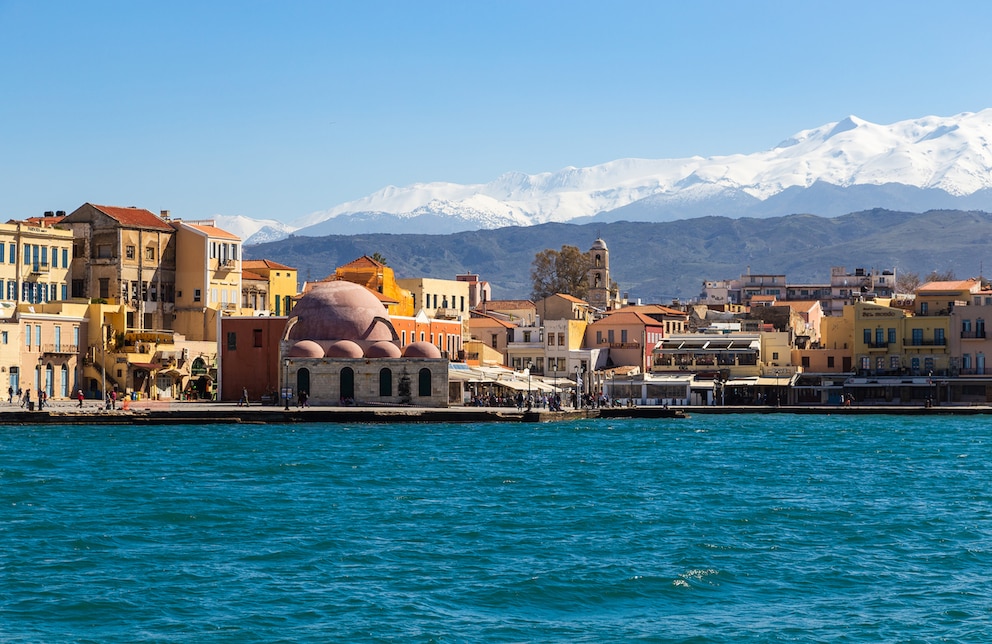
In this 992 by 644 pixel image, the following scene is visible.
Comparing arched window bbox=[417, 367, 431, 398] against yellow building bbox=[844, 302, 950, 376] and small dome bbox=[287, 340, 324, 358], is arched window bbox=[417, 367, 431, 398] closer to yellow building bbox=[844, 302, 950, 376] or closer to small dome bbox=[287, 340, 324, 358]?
small dome bbox=[287, 340, 324, 358]

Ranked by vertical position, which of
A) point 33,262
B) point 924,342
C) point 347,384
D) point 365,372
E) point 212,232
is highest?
point 212,232

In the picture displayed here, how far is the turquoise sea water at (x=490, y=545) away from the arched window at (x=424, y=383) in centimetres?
1798

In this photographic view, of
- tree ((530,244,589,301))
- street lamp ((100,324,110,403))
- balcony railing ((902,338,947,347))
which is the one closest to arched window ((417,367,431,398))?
street lamp ((100,324,110,403))

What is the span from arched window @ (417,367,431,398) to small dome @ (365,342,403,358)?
1.33 m

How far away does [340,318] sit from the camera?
242 feet

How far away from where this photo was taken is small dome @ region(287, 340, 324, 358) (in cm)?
7156

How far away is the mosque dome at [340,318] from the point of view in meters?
73.5

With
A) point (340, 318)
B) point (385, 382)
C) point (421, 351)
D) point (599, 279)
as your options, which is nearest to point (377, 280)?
point (340, 318)

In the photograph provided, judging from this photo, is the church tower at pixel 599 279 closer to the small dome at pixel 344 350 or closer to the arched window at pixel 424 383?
the arched window at pixel 424 383

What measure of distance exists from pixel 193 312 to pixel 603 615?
61160 mm

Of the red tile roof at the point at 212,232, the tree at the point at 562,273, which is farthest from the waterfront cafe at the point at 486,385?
the tree at the point at 562,273

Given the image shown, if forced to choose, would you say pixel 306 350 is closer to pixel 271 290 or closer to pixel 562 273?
pixel 271 290

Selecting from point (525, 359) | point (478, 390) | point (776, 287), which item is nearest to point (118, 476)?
point (478, 390)

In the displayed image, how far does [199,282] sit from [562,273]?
54.9m
